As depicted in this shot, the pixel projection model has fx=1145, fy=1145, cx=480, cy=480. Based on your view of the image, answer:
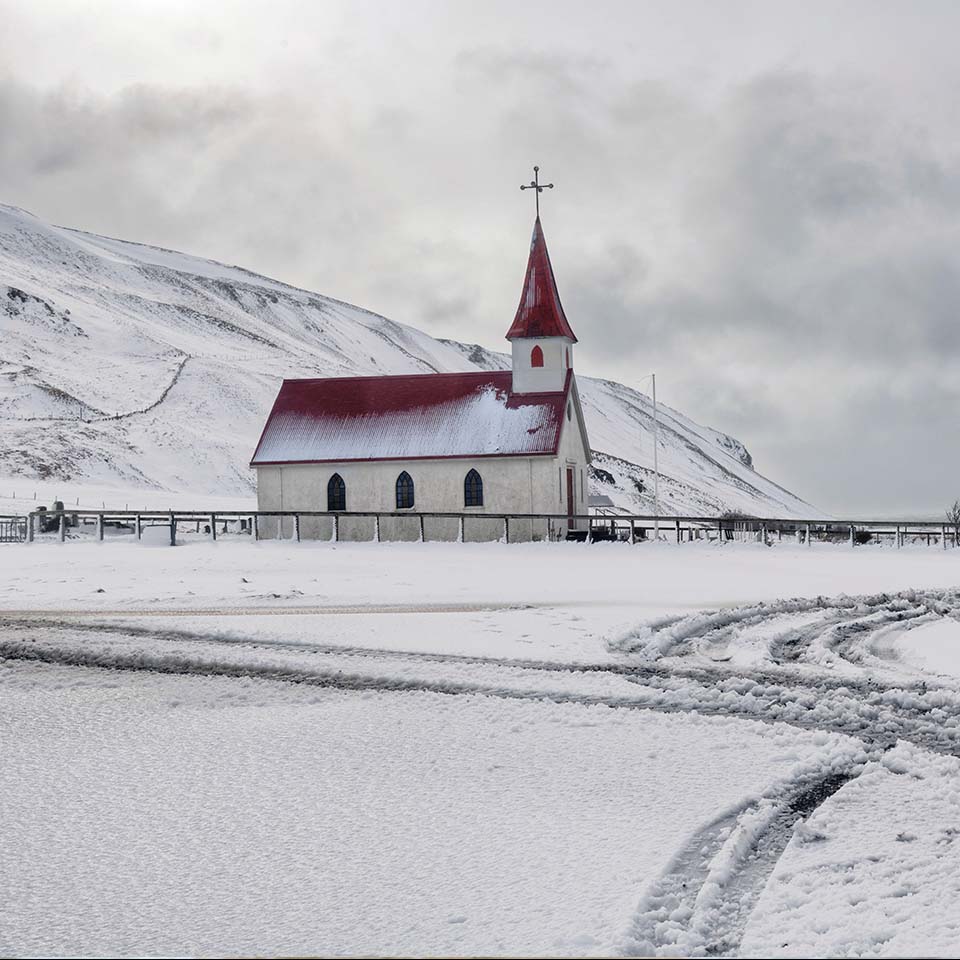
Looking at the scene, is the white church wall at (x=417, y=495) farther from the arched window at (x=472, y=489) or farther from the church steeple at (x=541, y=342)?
the church steeple at (x=541, y=342)

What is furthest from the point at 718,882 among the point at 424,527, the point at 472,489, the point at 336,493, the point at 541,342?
the point at 541,342

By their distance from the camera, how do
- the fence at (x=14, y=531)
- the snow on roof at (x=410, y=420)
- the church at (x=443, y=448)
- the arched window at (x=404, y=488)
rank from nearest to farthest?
1. the fence at (x=14, y=531)
2. the church at (x=443, y=448)
3. the snow on roof at (x=410, y=420)
4. the arched window at (x=404, y=488)

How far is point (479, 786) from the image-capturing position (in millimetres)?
7289

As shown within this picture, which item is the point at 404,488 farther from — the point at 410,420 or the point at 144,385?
the point at 144,385

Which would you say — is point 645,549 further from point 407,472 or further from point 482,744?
point 482,744

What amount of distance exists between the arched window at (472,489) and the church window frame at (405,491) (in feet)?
6.82

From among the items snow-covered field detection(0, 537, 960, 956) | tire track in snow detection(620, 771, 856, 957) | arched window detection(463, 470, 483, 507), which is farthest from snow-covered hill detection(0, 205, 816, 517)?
tire track in snow detection(620, 771, 856, 957)

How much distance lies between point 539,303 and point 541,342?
→ 1951 millimetres

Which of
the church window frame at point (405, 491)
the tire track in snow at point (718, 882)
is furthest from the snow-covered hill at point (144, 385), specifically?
the tire track in snow at point (718, 882)

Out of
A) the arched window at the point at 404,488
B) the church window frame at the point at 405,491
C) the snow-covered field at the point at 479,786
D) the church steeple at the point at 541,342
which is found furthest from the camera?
the church steeple at the point at 541,342

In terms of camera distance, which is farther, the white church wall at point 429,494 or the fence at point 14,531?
the white church wall at point 429,494

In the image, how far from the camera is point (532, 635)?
14.4 meters

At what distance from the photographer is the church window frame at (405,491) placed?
4509 centimetres

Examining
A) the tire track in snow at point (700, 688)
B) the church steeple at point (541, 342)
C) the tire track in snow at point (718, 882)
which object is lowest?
the tire track in snow at point (718, 882)
